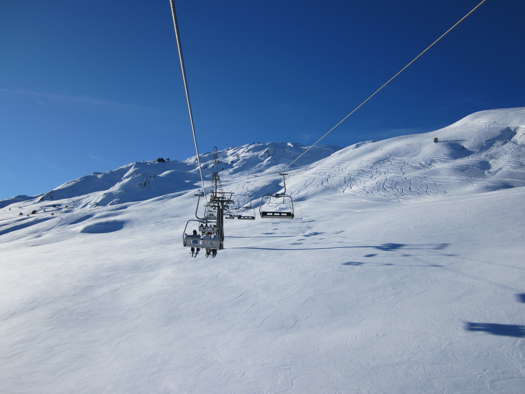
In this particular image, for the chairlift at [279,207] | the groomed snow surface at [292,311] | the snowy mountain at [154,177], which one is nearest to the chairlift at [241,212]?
the chairlift at [279,207]

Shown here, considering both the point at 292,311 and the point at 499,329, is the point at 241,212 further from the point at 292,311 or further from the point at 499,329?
the point at 499,329

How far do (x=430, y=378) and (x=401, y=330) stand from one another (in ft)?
5.95

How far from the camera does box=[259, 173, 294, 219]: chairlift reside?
13.6m

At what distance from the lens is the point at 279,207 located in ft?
128

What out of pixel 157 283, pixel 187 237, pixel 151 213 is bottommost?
pixel 157 283

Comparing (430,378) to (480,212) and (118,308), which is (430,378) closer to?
(118,308)

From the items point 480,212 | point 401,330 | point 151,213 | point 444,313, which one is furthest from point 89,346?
point 151,213

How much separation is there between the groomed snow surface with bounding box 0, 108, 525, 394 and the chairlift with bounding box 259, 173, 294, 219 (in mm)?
3453

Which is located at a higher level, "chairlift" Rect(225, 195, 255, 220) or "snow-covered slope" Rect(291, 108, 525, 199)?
"snow-covered slope" Rect(291, 108, 525, 199)

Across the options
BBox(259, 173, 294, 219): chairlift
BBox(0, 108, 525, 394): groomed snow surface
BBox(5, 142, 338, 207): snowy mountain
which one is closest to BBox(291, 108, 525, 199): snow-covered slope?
BBox(259, 173, 294, 219): chairlift

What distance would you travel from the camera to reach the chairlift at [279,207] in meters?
13.6

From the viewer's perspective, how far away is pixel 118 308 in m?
12.8

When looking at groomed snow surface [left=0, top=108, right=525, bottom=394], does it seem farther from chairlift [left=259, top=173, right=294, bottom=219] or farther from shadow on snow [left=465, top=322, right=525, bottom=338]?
chairlift [left=259, top=173, right=294, bottom=219]

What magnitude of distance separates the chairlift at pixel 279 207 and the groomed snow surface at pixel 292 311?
345 cm
